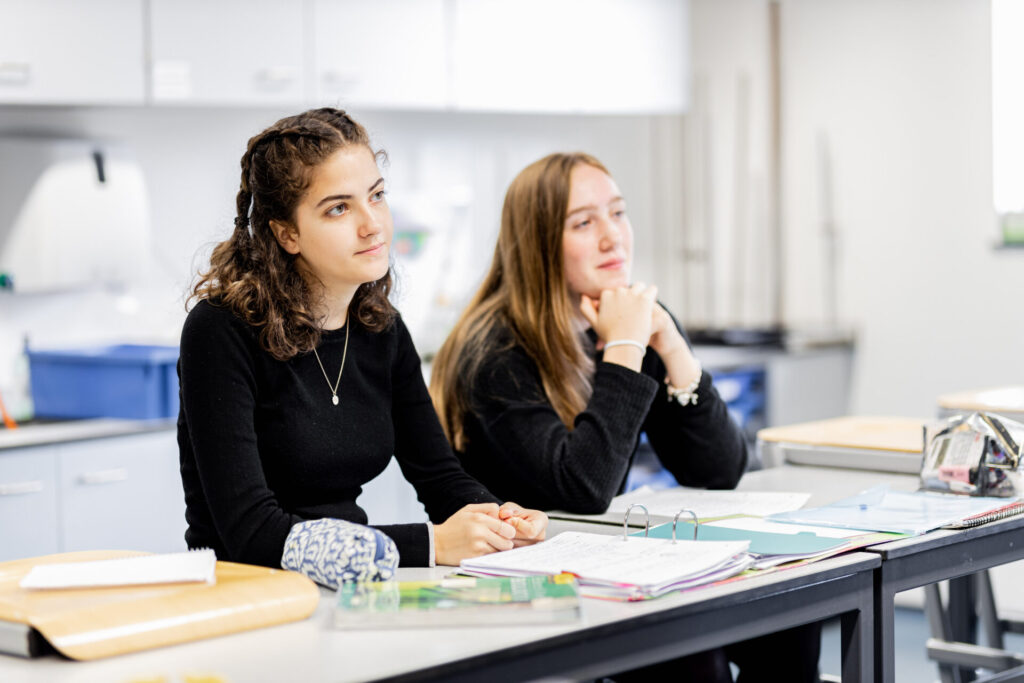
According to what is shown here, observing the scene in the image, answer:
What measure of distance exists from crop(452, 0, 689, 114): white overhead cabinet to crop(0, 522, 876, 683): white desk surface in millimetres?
2758

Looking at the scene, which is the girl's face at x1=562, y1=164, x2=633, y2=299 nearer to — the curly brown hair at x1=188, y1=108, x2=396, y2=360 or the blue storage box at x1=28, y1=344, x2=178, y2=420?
the curly brown hair at x1=188, y1=108, x2=396, y2=360

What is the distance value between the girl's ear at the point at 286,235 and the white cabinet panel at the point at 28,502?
1.41 metres

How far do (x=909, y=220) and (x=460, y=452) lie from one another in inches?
103

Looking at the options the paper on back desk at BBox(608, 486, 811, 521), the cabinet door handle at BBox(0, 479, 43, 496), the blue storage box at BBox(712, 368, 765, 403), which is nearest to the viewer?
the paper on back desk at BBox(608, 486, 811, 521)

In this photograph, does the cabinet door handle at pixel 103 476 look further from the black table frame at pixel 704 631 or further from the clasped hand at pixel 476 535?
the black table frame at pixel 704 631

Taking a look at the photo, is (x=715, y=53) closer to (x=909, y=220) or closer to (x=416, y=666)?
(x=909, y=220)

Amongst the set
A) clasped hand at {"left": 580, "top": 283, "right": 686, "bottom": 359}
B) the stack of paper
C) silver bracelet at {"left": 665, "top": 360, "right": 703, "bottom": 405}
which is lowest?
the stack of paper

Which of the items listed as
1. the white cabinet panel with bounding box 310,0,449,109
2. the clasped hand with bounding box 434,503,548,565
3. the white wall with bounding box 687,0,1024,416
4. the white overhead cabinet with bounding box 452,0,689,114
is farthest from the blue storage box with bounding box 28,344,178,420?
the white wall with bounding box 687,0,1024,416

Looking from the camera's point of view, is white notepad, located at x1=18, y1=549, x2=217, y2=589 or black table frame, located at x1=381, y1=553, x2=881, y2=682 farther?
white notepad, located at x1=18, y1=549, x2=217, y2=589

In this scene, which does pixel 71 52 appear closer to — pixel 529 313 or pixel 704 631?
pixel 529 313

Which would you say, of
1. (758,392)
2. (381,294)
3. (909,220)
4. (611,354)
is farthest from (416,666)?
(909,220)

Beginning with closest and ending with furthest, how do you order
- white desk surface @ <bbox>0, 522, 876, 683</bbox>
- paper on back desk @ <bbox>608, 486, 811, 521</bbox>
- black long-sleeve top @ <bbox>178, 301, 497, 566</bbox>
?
1. white desk surface @ <bbox>0, 522, 876, 683</bbox>
2. black long-sleeve top @ <bbox>178, 301, 497, 566</bbox>
3. paper on back desk @ <bbox>608, 486, 811, 521</bbox>

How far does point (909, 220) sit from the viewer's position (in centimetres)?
422

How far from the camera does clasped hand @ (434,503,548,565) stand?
1.55 meters
